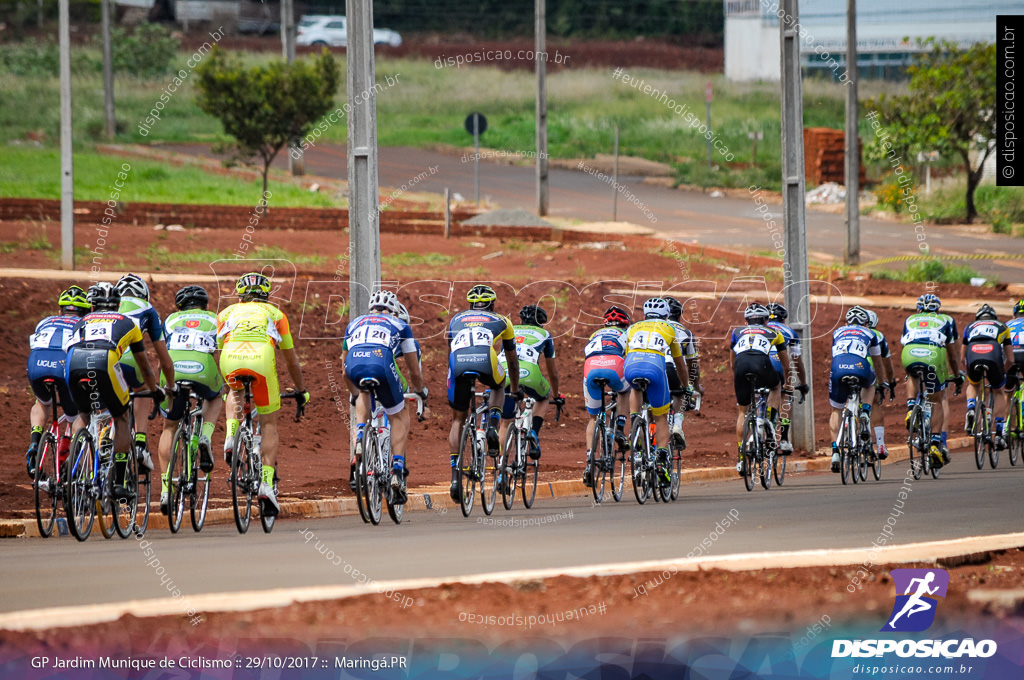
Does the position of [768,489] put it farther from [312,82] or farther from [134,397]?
[312,82]

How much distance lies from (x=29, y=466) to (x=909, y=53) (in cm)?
6567

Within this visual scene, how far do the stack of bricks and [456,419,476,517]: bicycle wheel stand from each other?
41.6m

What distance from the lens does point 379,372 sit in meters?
12.5

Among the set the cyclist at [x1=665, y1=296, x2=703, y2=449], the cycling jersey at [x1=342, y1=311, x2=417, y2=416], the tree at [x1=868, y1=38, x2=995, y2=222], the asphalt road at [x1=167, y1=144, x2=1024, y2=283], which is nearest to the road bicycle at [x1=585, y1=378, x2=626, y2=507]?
the cyclist at [x1=665, y1=296, x2=703, y2=449]

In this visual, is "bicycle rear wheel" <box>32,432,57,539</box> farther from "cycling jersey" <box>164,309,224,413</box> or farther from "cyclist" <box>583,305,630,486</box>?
"cyclist" <box>583,305,630,486</box>

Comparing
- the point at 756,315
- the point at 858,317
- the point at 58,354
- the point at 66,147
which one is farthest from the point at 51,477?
the point at 66,147

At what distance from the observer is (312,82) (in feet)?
133

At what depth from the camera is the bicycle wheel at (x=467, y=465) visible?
13156 mm

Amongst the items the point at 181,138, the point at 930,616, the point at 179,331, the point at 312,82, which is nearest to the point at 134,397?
the point at 179,331

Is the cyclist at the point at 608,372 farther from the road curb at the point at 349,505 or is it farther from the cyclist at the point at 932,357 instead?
the cyclist at the point at 932,357

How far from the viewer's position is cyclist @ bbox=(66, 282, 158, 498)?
11.6m

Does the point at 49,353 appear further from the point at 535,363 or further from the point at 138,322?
the point at 535,363

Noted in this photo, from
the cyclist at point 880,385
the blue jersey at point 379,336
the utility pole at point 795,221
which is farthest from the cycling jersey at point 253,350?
the utility pole at point 795,221

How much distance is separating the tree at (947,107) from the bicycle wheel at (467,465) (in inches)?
1332
